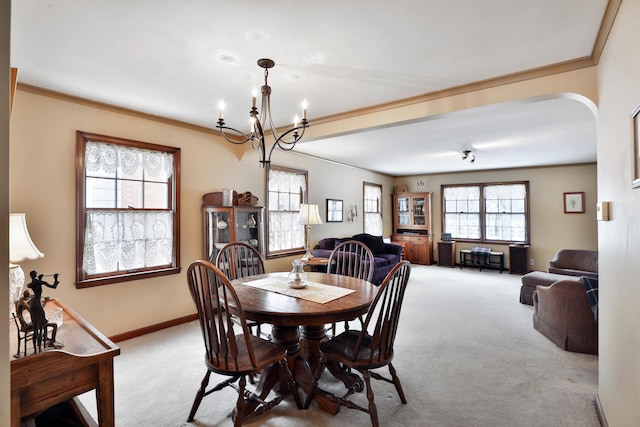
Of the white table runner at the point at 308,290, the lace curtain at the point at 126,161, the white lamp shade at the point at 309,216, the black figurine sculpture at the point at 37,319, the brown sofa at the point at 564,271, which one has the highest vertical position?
the lace curtain at the point at 126,161

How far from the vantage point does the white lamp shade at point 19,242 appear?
6.31 feet

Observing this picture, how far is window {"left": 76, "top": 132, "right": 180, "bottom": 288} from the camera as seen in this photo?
121 inches

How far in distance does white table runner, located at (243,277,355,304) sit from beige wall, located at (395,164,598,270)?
6.64m

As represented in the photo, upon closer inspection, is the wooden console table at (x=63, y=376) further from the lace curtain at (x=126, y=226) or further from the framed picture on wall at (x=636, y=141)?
the framed picture on wall at (x=636, y=141)

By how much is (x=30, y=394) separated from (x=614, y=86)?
125 inches

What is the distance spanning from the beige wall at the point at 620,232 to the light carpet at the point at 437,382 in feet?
1.48

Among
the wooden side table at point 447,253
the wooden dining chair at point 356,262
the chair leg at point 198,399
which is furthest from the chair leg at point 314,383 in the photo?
the wooden side table at point 447,253

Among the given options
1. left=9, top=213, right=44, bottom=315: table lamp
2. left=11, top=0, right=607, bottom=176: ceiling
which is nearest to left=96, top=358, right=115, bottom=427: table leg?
left=9, top=213, right=44, bottom=315: table lamp

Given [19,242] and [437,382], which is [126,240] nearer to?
[19,242]

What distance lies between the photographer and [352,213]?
23.2ft

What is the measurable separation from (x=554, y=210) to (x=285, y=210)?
19.6 ft

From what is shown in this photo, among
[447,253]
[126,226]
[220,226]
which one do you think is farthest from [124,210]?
[447,253]

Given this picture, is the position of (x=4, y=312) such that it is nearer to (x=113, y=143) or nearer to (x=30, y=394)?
(x=30, y=394)

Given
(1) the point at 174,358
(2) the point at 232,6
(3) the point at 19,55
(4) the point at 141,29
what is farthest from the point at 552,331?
(3) the point at 19,55
